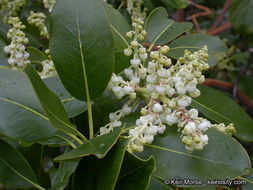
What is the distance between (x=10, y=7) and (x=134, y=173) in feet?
4.20

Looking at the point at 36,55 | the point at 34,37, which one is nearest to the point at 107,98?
the point at 36,55

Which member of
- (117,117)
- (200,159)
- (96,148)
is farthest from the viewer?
(117,117)

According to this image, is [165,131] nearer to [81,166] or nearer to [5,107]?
[81,166]

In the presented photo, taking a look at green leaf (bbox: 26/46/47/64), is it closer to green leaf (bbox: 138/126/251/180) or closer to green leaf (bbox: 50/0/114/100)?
green leaf (bbox: 50/0/114/100)

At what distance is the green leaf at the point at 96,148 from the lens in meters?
0.71

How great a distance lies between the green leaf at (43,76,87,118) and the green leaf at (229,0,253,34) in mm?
1073

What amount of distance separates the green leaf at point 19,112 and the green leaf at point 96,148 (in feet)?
0.63

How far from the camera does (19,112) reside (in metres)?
0.91

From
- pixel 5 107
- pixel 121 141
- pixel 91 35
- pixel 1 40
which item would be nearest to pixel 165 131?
pixel 121 141

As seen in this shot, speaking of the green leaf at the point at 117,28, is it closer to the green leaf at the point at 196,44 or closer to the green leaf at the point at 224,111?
the green leaf at the point at 196,44

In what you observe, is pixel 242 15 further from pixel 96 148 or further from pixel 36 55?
pixel 96 148

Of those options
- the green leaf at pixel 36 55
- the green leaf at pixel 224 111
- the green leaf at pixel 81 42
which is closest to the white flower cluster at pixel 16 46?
the green leaf at pixel 36 55

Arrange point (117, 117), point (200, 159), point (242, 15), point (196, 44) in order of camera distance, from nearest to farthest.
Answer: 1. point (200, 159)
2. point (117, 117)
3. point (196, 44)
4. point (242, 15)

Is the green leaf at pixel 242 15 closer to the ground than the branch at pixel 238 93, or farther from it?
farther from it
